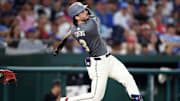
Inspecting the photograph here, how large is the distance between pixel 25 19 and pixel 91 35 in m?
3.49

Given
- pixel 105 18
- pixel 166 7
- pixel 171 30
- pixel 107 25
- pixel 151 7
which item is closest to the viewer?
pixel 107 25

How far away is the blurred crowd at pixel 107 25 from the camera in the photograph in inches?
294

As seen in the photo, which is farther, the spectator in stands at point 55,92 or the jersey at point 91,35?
the spectator in stands at point 55,92

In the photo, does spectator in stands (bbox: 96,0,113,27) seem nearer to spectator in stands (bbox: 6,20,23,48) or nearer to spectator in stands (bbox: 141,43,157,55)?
spectator in stands (bbox: 141,43,157,55)

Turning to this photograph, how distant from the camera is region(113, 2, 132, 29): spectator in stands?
8992mm

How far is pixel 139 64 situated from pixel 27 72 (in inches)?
132

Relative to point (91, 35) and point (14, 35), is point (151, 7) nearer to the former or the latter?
point (14, 35)

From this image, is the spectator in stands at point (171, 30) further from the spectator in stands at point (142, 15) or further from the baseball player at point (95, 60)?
the baseball player at point (95, 60)

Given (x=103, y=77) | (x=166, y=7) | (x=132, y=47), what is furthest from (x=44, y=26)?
(x=166, y=7)

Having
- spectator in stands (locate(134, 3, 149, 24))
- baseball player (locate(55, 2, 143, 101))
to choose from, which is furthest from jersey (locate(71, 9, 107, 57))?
spectator in stands (locate(134, 3, 149, 24))

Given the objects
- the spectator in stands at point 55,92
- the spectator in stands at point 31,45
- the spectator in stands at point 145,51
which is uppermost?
the spectator in stands at point 31,45

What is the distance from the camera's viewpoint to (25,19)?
7926mm

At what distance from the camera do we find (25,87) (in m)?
6.14

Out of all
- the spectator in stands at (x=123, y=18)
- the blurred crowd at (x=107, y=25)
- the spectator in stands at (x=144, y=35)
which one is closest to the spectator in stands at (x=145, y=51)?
the blurred crowd at (x=107, y=25)
